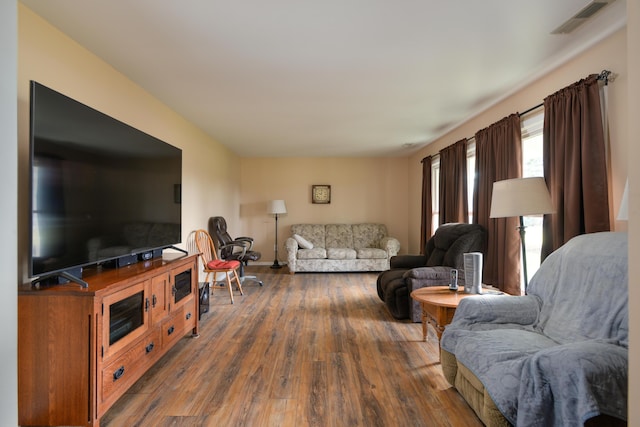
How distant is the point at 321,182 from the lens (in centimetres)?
720

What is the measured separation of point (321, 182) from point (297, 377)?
5.27m

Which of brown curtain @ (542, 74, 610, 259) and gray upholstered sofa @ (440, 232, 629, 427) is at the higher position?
brown curtain @ (542, 74, 610, 259)

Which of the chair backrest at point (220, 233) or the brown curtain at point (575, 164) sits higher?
the brown curtain at point (575, 164)

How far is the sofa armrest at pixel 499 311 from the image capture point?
201 cm

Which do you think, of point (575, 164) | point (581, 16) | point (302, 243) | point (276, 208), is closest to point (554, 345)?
point (575, 164)

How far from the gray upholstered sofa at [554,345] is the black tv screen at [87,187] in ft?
7.66

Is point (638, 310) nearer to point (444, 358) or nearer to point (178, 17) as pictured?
point (444, 358)

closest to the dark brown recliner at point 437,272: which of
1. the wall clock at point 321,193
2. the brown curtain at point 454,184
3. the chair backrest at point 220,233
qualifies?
the brown curtain at point 454,184

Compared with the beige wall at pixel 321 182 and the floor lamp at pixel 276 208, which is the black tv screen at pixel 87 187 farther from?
the beige wall at pixel 321 182

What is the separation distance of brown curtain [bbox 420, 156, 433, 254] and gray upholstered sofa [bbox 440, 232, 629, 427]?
3.49m

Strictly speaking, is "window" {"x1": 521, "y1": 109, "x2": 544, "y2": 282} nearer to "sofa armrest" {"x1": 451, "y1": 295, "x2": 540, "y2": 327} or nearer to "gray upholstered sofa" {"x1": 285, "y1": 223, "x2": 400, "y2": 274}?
"sofa armrest" {"x1": 451, "y1": 295, "x2": 540, "y2": 327}

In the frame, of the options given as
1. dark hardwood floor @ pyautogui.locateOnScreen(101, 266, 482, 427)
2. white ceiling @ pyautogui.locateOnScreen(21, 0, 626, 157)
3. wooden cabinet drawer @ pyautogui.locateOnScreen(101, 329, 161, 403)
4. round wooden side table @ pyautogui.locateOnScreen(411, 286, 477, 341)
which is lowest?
dark hardwood floor @ pyautogui.locateOnScreen(101, 266, 482, 427)

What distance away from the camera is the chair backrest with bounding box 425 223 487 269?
3484mm

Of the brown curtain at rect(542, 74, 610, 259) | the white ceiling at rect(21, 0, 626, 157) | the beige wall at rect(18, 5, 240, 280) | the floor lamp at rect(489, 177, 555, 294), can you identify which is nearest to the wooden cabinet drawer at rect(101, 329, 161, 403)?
the beige wall at rect(18, 5, 240, 280)
